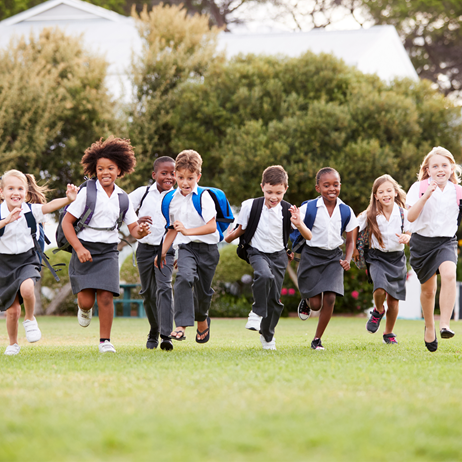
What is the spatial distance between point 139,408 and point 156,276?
386cm

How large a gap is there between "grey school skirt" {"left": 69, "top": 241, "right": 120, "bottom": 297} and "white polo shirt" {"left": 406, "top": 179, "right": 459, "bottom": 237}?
297 cm

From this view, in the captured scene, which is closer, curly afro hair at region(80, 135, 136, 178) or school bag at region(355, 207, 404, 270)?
curly afro hair at region(80, 135, 136, 178)

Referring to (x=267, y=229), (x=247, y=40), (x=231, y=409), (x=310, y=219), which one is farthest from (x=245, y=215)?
(x=247, y=40)

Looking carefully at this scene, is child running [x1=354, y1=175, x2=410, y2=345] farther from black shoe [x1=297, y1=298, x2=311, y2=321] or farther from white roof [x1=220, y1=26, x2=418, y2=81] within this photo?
white roof [x1=220, y1=26, x2=418, y2=81]

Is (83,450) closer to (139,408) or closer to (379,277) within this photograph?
(139,408)

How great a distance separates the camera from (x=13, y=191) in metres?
6.73

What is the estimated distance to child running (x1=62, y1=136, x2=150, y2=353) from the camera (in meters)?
6.54

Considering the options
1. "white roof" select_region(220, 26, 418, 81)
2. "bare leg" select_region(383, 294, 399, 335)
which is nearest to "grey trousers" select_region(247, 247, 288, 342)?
"bare leg" select_region(383, 294, 399, 335)

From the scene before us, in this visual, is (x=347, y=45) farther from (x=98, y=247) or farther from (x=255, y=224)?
(x=98, y=247)

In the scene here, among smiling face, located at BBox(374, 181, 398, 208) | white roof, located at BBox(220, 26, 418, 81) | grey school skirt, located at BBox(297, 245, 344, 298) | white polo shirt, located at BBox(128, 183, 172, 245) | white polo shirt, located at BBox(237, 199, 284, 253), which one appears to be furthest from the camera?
white roof, located at BBox(220, 26, 418, 81)

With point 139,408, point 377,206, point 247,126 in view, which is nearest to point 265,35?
point 247,126

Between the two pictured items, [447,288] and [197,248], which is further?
[197,248]

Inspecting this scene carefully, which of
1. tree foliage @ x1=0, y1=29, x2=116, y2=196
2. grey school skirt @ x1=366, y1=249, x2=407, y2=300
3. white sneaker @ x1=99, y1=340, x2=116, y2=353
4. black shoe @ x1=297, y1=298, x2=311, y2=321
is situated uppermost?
tree foliage @ x1=0, y1=29, x2=116, y2=196

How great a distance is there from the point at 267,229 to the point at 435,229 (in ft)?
5.38
